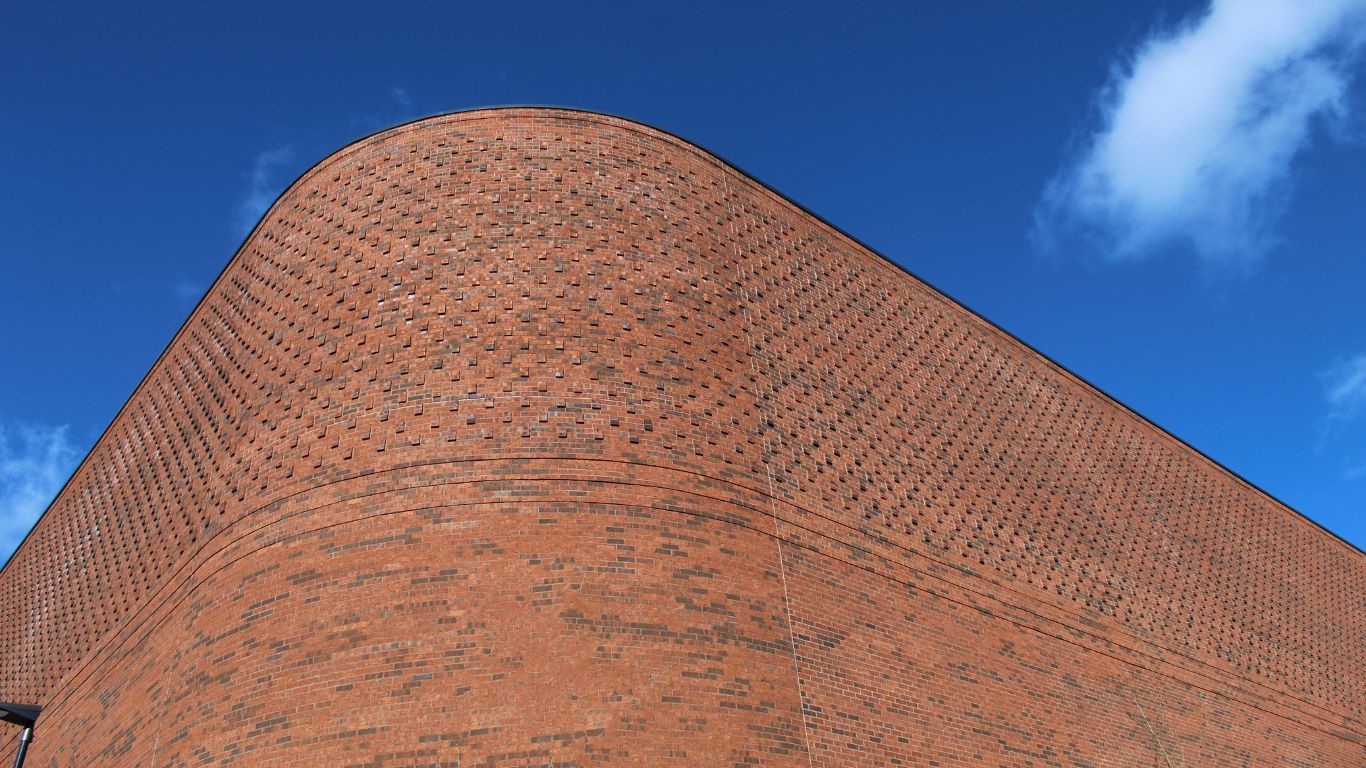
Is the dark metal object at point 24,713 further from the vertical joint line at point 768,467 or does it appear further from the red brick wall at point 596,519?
the vertical joint line at point 768,467

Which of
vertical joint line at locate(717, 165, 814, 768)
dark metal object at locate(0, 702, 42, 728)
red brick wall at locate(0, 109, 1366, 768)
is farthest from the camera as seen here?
dark metal object at locate(0, 702, 42, 728)

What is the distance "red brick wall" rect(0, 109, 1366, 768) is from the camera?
1046cm

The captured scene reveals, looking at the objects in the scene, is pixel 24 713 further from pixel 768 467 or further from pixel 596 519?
pixel 768 467

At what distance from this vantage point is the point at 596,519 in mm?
11352

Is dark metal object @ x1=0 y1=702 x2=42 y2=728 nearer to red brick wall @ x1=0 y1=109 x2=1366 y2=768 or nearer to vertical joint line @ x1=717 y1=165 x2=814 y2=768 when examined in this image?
red brick wall @ x1=0 y1=109 x2=1366 y2=768

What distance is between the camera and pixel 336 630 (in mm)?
10578

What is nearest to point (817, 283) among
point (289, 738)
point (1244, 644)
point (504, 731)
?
point (504, 731)

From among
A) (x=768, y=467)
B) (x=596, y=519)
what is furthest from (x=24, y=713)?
(x=768, y=467)

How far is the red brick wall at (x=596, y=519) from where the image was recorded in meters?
10.5

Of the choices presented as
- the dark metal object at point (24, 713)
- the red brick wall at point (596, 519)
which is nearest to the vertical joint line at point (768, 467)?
the red brick wall at point (596, 519)

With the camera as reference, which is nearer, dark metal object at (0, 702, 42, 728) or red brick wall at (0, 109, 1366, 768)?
red brick wall at (0, 109, 1366, 768)

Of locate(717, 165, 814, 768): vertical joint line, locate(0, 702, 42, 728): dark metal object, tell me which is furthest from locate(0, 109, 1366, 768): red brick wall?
locate(0, 702, 42, 728): dark metal object

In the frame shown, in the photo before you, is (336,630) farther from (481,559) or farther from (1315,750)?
(1315,750)

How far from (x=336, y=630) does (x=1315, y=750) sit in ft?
67.4
